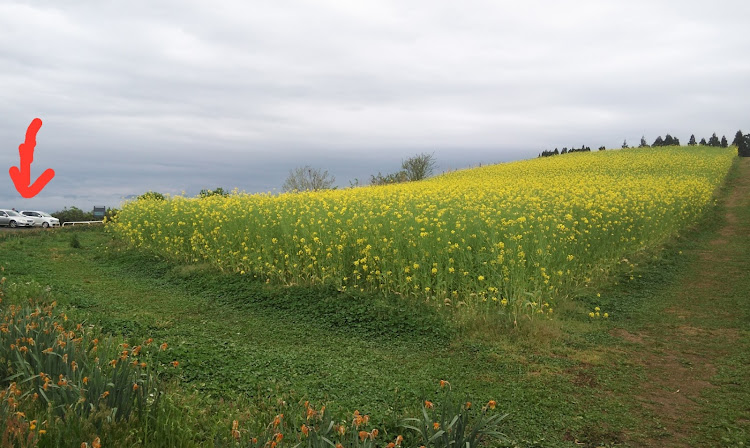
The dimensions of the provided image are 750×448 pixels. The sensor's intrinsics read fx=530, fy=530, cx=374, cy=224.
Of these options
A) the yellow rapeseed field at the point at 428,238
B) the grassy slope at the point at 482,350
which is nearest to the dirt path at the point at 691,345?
the grassy slope at the point at 482,350

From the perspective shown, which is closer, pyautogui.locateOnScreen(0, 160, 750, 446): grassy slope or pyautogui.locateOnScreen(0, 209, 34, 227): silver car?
pyautogui.locateOnScreen(0, 160, 750, 446): grassy slope

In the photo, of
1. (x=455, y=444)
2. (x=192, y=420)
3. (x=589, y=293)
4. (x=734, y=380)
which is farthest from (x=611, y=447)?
(x=589, y=293)

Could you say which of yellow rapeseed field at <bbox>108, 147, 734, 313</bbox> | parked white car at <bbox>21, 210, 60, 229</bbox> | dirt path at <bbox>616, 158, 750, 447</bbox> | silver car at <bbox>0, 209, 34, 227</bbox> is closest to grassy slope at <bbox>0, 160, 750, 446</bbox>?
dirt path at <bbox>616, 158, 750, 447</bbox>

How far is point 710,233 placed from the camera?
55.1 feet

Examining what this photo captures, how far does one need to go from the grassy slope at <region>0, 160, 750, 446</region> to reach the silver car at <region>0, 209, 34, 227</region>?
2259cm

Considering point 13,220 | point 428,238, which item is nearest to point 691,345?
point 428,238

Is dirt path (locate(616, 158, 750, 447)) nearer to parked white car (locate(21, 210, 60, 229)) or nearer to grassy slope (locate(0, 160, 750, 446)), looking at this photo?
grassy slope (locate(0, 160, 750, 446))

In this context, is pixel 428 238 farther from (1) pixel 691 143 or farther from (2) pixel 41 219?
(1) pixel 691 143

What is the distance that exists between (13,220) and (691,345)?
35016 millimetres

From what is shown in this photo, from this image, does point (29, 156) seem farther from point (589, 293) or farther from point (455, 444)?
point (589, 293)

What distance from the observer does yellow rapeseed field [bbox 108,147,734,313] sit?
8.89 meters

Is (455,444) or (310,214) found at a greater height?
(310,214)

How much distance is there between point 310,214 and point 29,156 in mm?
5495

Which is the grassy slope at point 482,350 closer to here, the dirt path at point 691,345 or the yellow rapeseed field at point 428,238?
the dirt path at point 691,345
